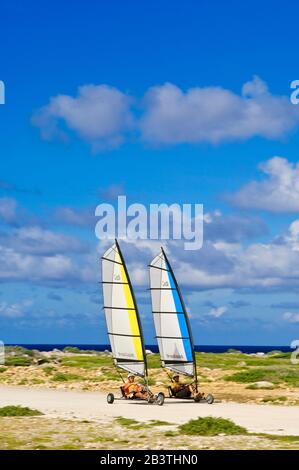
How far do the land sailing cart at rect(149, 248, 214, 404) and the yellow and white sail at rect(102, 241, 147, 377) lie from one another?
176 centimetres

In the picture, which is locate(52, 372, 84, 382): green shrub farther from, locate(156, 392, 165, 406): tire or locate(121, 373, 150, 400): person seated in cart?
locate(156, 392, 165, 406): tire

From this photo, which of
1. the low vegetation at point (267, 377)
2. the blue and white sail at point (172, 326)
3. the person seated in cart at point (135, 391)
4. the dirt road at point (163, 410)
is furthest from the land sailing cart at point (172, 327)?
the low vegetation at point (267, 377)

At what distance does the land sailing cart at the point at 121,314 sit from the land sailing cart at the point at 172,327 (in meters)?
1.76

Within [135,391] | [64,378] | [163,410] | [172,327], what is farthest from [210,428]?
[64,378]

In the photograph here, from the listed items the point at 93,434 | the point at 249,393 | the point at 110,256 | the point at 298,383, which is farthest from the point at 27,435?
the point at 298,383

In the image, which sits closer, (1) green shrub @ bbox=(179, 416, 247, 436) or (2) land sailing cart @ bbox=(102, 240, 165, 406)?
(1) green shrub @ bbox=(179, 416, 247, 436)

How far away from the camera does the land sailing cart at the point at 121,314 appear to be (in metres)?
40.1

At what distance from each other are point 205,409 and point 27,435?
12.3 m

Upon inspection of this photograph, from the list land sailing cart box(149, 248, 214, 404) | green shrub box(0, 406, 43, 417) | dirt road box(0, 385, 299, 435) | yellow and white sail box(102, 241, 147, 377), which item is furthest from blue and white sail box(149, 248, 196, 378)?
green shrub box(0, 406, 43, 417)

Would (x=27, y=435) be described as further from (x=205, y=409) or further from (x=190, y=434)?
(x=205, y=409)

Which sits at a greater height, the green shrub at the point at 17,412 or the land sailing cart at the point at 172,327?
the land sailing cart at the point at 172,327

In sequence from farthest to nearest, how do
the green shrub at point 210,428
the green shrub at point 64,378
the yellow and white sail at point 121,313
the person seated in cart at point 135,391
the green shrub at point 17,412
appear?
the green shrub at point 64,378 < the yellow and white sail at point 121,313 < the person seated in cart at point 135,391 < the green shrub at point 17,412 < the green shrub at point 210,428

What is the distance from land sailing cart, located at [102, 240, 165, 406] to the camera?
4012cm

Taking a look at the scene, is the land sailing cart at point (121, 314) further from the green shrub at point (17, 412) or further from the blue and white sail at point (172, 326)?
the green shrub at point (17, 412)
